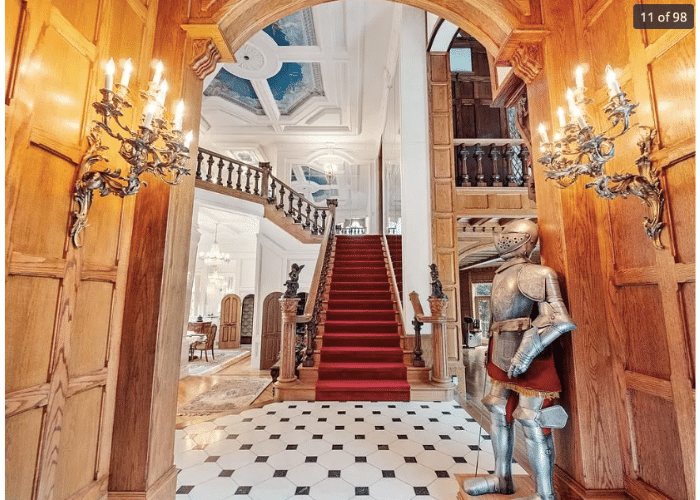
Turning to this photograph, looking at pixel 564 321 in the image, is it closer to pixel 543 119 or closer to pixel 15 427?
pixel 543 119

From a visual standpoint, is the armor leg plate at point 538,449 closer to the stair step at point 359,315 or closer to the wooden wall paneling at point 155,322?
the wooden wall paneling at point 155,322

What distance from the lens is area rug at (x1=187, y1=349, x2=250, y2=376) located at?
8246 millimetres

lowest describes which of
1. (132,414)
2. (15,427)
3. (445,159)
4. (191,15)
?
(132,414)

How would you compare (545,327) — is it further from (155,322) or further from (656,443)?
(155,322)

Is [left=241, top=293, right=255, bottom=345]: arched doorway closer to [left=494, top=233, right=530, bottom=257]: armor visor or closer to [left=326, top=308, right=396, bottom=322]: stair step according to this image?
[left=326, top=308, right=396, bottom=322]: stair step

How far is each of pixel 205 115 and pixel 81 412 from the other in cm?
945

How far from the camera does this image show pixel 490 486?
1.90 meters

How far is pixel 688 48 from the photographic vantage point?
4.38 feet

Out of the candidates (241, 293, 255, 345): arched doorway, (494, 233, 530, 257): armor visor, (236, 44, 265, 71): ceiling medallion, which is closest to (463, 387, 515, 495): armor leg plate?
(494, 233, 530, 257): armor visor

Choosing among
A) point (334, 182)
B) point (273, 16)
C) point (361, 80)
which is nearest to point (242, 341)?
point (334, 182)

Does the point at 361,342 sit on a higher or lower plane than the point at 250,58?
lower

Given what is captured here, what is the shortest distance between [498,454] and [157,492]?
1.85 metres

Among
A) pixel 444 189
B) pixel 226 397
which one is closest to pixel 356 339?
pixel 226 397

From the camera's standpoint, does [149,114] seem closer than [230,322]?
Yes
